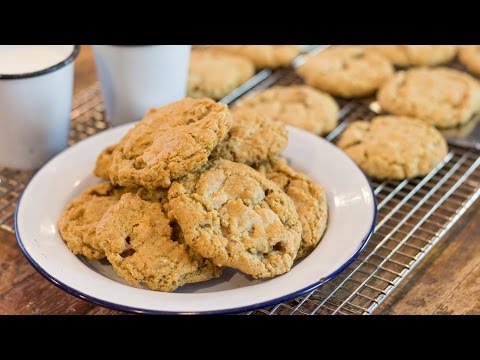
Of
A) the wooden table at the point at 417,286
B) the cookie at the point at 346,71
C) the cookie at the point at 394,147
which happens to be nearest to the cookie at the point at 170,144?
the wooden table at the point at 417,286

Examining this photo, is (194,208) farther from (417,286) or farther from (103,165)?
(417,286)

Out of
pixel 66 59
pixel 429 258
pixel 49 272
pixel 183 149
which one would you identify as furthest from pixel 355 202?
pixel 66 59

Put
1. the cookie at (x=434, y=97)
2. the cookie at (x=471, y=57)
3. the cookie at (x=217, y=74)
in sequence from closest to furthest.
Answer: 1. the cookie at (x=434, y=97)
2. the cookie at (x=217, y=74)
3. the cookie at (x=471, y=57)

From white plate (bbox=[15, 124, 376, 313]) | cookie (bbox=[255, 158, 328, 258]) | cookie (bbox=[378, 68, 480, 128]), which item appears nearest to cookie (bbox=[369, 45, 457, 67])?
cookie (bbox=[378, 68, 480, 128])

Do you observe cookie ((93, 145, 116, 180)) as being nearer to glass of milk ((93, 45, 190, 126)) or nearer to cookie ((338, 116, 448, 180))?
glass of milk ((93, 45, 190, 126))

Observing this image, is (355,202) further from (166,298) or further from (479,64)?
(479,64)

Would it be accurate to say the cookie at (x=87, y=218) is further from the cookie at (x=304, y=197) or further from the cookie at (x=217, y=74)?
the cookie at (x=217, y=74)
